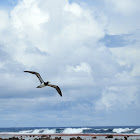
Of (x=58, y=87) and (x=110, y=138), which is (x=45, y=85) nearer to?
(x=58, y=87)

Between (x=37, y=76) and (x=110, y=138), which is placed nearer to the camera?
(x=37, y=76)

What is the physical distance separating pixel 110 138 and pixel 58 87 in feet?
61.5

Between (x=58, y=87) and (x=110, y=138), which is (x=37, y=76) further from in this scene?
(x=110, y=138)

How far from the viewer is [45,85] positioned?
1448 inches

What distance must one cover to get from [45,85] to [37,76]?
1305 mm

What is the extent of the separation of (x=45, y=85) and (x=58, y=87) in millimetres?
2137

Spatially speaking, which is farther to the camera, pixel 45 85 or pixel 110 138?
pixel 110 138

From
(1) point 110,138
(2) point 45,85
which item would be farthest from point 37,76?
(1) point 110,138

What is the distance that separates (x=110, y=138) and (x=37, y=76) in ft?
70.8

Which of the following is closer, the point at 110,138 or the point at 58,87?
the point at 58,87

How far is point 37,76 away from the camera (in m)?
36.8

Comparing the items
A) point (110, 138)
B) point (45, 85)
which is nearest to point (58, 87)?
point (45, 85)

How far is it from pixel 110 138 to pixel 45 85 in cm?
2074

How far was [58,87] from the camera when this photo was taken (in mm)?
38406
